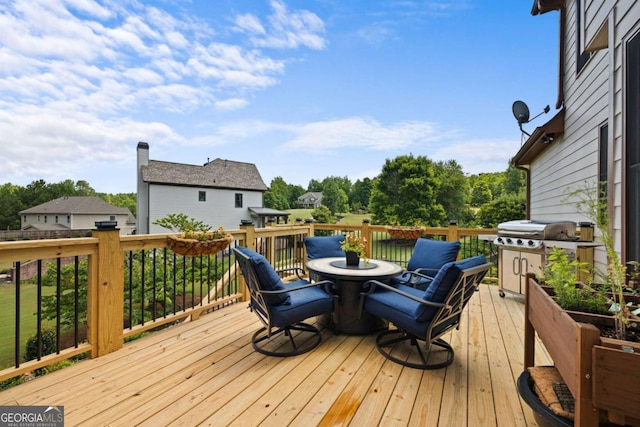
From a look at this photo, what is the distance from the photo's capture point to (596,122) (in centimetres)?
340

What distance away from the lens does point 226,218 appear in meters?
21.3

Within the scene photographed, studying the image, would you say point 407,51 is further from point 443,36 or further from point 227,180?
point 227,180

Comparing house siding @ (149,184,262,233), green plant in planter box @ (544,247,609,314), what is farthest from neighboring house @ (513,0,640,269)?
house siding @ (149,184,262,233)

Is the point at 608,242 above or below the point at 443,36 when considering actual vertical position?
below

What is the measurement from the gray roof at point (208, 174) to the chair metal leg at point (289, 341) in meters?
17.6

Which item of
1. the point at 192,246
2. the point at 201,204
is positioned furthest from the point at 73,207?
the point at 192,246

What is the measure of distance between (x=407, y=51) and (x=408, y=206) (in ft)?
42.2

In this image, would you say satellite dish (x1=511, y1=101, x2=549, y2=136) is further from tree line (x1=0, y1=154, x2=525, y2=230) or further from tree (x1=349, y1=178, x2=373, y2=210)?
tree (x1=349, y1=178, x2=373, y2=210)

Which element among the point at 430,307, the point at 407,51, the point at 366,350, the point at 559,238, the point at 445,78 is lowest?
the point at 366,350

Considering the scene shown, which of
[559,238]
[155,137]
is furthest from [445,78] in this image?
[155,137]

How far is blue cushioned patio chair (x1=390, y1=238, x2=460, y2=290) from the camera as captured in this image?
142 inches

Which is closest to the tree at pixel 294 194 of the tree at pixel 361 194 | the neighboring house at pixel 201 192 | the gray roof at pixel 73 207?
the tree at pixel 361 194

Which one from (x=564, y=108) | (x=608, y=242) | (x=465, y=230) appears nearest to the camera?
(x=608, y=242)

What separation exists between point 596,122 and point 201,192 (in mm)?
20243
